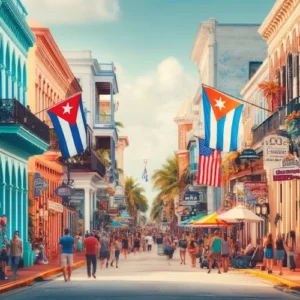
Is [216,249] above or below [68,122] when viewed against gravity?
below

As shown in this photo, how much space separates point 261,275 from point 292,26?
11528mm

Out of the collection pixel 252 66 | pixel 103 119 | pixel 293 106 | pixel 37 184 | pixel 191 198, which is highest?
pixel 252 66

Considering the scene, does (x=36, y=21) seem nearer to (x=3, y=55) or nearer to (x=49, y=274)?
(x=3, y=55)

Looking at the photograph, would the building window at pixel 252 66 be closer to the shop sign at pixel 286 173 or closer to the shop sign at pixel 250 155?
the shop sign at pixel 250 155

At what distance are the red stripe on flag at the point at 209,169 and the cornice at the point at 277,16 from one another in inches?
353

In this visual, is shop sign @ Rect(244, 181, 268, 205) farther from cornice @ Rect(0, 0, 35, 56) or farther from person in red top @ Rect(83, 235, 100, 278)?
person in red top @ Rect(83, 235, 100, 278)

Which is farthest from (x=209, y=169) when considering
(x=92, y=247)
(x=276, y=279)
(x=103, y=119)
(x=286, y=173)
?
(x=103, y=119)

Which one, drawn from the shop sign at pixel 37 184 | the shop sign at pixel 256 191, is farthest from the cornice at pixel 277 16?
the shop sign at pixel 37 184

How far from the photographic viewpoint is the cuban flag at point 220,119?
109ft

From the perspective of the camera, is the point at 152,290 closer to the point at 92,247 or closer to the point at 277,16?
the point at 92,247

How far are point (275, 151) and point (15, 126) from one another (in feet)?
28.4

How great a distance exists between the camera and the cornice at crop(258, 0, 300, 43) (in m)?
43.6

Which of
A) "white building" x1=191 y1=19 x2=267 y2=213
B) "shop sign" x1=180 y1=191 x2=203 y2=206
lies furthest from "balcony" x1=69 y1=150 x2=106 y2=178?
"shop sign" x1=180 y1=191 x2=203 y2=206

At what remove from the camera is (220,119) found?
3331 cm
